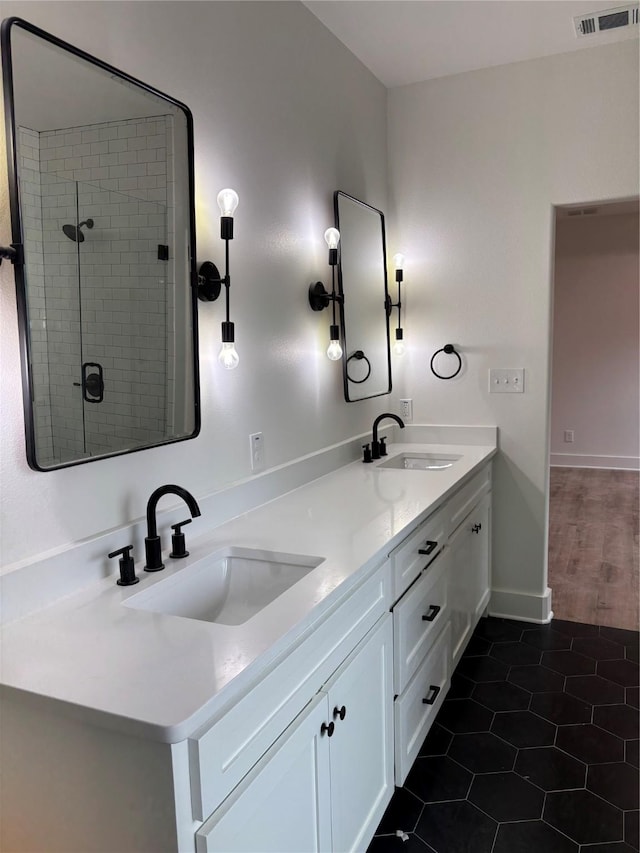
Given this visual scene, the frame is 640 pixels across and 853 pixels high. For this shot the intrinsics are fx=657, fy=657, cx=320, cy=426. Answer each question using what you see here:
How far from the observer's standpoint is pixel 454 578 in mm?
2539

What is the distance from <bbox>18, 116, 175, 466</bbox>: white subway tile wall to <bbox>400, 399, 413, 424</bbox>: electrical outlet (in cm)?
186

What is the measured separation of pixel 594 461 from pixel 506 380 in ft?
13.8

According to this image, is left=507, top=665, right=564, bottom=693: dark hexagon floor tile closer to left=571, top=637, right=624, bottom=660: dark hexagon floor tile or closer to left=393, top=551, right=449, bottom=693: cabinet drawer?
left=571, top=637, right=624, bottom=660: dark hexagon floor tile

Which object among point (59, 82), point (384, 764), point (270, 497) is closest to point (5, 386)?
point (59, 82)

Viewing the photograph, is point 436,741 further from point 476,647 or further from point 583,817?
point 476,647

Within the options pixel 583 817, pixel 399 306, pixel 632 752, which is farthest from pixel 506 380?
pixel 583 817

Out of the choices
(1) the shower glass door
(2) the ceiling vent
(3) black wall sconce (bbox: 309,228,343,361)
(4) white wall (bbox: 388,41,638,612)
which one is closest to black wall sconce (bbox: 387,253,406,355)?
(4) white wall (bbox: 388,41,638,612)

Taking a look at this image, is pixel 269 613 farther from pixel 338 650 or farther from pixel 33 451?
pixel 33 451

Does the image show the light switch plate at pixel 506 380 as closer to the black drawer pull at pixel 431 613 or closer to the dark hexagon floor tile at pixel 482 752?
the black drawer pull at pixel 431 613

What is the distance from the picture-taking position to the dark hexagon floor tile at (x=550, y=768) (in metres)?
2.06

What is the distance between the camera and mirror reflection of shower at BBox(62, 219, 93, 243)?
1416 millimetres

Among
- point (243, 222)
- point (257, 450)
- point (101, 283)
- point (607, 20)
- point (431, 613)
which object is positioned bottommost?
point (431, 613)

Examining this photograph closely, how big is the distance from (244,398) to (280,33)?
1.32 m

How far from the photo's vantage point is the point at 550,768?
2133 mm
